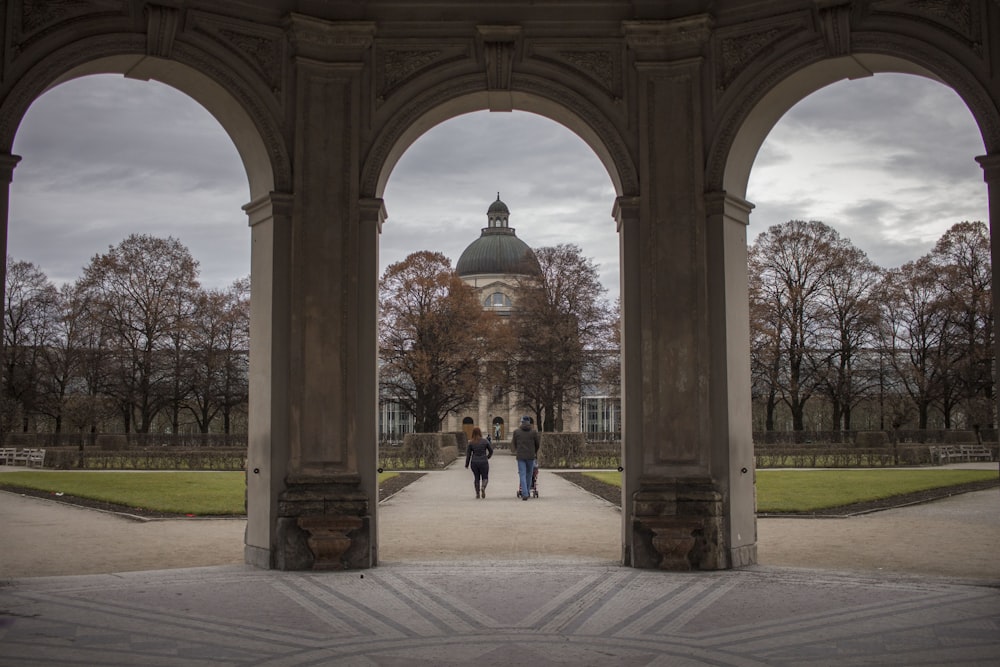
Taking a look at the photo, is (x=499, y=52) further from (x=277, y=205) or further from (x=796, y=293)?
(x=796, y=293)

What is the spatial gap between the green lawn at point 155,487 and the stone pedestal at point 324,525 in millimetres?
7867

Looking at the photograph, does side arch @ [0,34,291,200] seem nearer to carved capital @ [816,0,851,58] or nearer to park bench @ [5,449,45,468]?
carved capital @ [816,0,851,58]

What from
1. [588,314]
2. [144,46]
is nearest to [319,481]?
[144,46]

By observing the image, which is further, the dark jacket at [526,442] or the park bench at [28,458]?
the park bench at [28,458]

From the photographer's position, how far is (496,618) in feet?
26.3

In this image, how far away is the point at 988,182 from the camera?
951cm

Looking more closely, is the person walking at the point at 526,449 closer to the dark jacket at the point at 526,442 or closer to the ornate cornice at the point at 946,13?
the dark jacket at the point at 526,442

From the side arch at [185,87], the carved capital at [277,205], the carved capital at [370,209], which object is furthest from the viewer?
the carved capital at [370,209]

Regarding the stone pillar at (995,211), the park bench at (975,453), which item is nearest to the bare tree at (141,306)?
the park bench at (975,453)

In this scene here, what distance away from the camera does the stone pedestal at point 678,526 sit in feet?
34.1

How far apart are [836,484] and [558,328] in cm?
3187

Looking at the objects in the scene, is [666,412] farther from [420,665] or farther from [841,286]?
[841,286]

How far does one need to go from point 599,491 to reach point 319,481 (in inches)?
542

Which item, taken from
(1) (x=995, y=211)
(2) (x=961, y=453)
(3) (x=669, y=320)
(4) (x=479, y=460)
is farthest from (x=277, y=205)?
(2) (x=961, y=453)
